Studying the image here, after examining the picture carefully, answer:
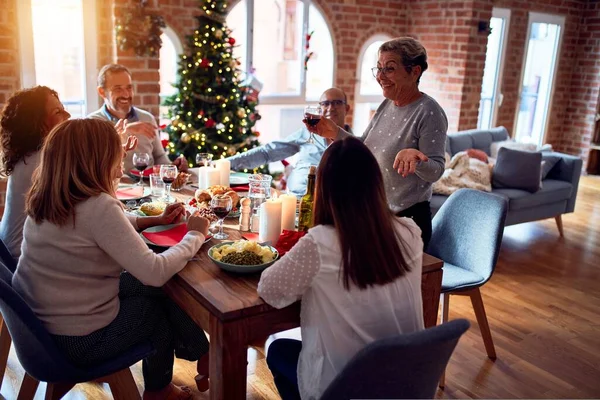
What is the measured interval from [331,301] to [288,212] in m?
0.69

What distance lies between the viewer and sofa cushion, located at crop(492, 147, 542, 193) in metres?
4.52

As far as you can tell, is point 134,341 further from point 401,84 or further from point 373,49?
point 373,49

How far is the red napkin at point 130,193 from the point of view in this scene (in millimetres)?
2410

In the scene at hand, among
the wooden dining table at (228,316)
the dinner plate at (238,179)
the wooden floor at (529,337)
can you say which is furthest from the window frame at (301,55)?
the wooden dining table at (228,316)

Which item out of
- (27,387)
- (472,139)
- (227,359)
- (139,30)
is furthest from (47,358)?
(472,139)

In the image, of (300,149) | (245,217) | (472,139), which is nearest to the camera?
(245,217)

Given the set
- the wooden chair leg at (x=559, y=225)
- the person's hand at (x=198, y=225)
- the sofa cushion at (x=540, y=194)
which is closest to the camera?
the person's hand at (x=198, y=225)

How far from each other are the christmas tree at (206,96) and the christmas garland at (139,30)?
19.6 inches

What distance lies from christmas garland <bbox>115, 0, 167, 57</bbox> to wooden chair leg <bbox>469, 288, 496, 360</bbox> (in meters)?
2.88

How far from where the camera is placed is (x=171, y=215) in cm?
205

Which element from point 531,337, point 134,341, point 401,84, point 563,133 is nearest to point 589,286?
point 531,337

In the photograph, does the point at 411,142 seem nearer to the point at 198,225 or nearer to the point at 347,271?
the point at 198,225

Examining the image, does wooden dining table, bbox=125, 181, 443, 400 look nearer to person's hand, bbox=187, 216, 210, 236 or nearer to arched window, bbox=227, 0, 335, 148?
person's hand, bbox=187, 216, 210, 236

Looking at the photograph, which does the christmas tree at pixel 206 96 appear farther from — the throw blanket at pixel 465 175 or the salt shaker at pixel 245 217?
the salt shaker at pixel 245 217
